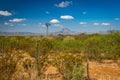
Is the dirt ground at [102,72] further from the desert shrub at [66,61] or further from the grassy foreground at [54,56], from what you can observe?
the grassy foreground at [54,56]

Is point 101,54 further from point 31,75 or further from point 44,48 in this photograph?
point 31,75

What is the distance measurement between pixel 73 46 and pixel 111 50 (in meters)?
10.3

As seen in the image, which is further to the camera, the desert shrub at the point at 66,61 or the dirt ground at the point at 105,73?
the dirt ground at the point at 105,73

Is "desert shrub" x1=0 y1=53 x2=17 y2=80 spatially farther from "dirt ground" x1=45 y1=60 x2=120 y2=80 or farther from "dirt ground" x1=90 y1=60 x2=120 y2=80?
"dirt ground" x1=90 y1=60 x2=120 y2=80

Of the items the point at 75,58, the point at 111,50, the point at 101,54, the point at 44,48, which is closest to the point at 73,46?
the point at 101,54

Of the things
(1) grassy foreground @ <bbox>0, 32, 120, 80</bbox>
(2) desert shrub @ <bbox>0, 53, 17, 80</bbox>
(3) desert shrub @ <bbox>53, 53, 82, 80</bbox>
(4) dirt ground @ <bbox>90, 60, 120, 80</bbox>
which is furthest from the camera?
(4) dirt ground @ <bbox>90, 60, 120, 80</bbox>

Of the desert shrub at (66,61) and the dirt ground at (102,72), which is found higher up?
the desert shrub at (66,61)

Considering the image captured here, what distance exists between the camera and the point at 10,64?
1094 cm

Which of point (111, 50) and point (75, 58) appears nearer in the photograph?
point (75, 58)

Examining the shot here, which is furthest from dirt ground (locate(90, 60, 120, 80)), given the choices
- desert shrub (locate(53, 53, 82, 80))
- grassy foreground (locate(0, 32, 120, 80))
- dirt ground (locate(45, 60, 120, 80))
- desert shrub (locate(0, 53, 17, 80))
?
desert shrub (locate(0, 53, 17, 80))

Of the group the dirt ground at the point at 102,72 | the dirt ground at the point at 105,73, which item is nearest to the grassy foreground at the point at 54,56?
the dirt ground at the point at 102,72

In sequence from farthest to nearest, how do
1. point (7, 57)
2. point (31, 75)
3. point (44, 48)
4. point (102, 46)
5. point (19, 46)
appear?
point (19, 46), point (102, 46), point (44, 48), point (31, 75), point (7, 57)

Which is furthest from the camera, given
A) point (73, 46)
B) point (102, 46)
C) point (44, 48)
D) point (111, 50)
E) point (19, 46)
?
point (73, 46)

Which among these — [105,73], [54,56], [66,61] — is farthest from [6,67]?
[105,73]
